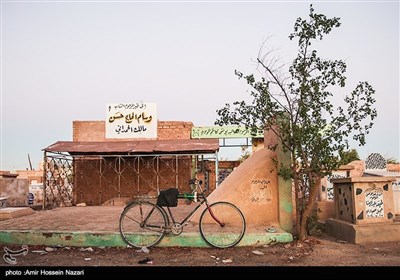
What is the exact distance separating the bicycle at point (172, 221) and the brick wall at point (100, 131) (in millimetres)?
12344

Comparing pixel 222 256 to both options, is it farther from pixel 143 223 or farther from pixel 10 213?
pixel 10 213

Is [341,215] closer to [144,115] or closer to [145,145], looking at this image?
[145,145]

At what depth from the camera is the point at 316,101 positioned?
625cm

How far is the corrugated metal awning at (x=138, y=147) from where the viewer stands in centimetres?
1505

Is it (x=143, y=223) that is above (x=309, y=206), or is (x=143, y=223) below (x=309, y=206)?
below

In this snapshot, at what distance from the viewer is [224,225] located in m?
6.05

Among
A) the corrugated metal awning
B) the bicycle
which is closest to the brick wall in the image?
the corrugated metal awning

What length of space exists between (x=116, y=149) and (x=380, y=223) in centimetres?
1151

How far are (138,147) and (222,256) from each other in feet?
36.5

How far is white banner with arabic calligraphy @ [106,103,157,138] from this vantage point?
59.4ft

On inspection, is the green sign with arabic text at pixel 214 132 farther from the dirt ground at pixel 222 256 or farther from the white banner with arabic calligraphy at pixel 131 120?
the dirt ground at pixel 222 256

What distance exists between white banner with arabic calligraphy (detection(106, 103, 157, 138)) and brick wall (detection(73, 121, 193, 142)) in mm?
424

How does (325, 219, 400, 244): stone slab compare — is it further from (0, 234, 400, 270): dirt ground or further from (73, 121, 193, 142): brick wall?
(73, 121, 193, 142): brick wall

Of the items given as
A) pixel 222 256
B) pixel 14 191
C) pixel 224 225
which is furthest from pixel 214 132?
pixel 222 256
